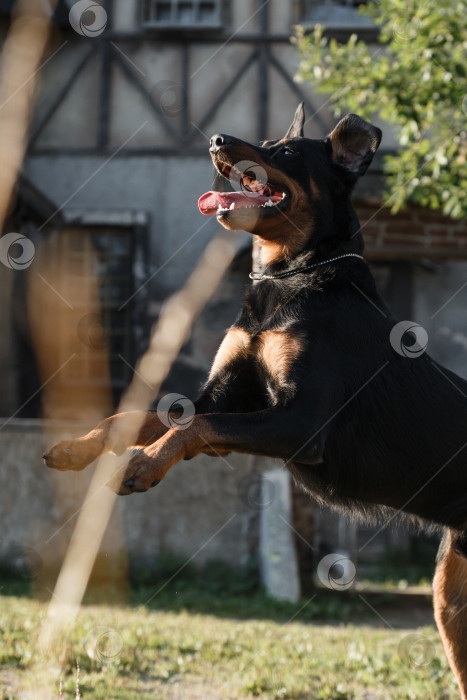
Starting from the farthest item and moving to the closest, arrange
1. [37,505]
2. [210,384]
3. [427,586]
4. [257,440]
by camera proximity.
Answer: [427,586]
[37,505]
[210,384]
[257,440]

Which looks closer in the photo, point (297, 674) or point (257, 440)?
point (257, 440)

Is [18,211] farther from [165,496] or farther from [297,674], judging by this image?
[297,674]

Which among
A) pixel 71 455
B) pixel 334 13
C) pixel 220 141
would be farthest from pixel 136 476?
pixel 334 13

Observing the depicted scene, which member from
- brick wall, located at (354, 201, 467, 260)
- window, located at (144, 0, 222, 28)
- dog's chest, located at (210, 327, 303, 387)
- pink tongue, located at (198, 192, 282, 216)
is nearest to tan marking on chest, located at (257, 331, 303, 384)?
dog's chest, located at (210, 327, 303, 387)

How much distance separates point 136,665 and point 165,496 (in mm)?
3328

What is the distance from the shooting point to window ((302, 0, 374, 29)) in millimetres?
10797

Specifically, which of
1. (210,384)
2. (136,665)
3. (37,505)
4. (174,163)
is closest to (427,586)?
(37,505)

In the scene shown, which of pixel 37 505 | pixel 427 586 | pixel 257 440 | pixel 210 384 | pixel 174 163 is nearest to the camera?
pixel 257 440

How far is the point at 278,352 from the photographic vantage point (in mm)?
3104

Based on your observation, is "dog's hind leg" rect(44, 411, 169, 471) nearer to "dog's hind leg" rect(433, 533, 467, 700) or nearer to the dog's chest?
the dog's chest

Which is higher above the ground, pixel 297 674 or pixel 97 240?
pixel 97 240

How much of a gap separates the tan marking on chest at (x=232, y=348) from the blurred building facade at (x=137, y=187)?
689 centimetres

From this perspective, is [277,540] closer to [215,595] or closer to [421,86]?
[215,595]

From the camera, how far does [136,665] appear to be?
425 centimetres
